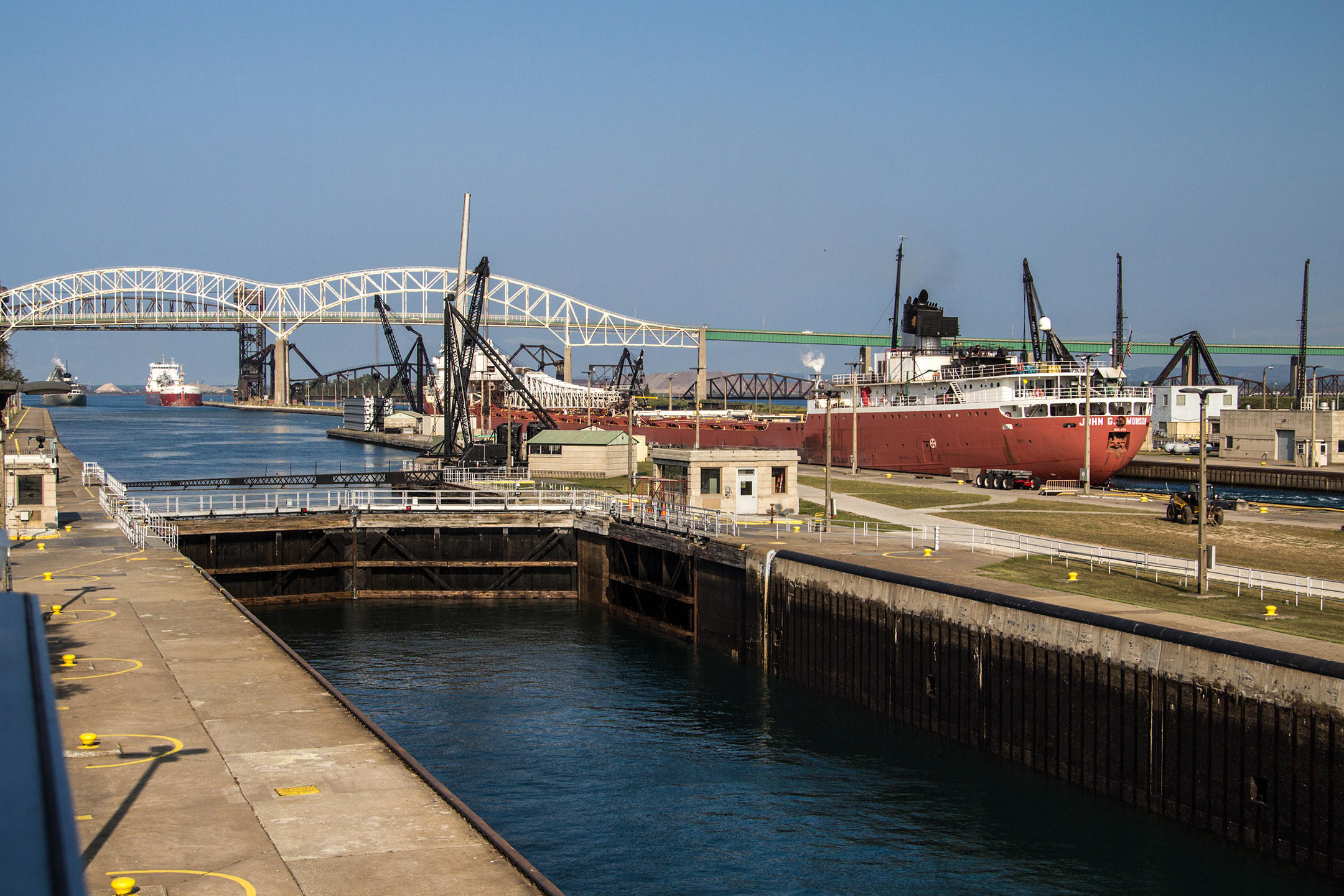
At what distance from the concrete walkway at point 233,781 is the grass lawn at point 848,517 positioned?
27749 millimetres

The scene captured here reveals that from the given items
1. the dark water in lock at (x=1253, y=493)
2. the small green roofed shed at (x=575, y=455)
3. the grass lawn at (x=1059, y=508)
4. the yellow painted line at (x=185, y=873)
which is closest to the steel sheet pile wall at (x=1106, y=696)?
the yellow painted line at (x=185, y=873)

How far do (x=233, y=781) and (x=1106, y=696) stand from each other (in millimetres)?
18414

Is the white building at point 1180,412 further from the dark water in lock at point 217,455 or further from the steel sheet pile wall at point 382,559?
the steel sheet pile wall at point 382,559

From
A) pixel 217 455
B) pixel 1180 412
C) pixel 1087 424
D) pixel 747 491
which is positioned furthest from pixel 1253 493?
pixel 217 455

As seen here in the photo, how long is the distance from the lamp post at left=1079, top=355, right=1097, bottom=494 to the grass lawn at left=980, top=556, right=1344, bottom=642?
2961cm

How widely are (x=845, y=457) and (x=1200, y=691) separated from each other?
72.4 m

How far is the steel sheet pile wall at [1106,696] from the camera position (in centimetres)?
2139

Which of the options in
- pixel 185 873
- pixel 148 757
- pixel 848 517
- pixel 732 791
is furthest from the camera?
pixel 848 517

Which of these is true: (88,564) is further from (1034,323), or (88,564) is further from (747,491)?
(1034,323)

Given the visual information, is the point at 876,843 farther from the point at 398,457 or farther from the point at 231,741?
the point at 398,457

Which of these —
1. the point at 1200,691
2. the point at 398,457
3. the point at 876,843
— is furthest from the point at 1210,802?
the point at 398,457

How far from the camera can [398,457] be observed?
154m

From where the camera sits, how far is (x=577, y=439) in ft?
263

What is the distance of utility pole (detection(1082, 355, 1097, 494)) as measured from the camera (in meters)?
66.4
